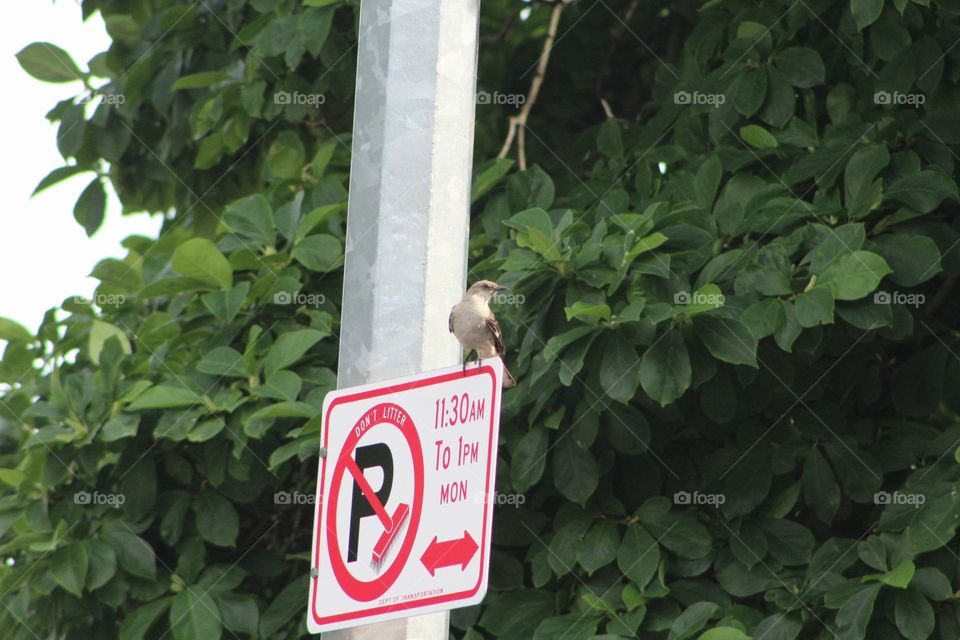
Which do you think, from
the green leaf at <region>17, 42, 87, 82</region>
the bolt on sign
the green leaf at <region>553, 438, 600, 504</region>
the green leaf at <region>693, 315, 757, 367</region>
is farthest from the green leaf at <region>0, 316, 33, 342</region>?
the bolt on sign

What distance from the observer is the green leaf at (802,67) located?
16.6 feet

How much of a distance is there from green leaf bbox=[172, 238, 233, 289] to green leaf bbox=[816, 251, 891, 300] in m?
2.36

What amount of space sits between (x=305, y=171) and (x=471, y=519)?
12.2 feet

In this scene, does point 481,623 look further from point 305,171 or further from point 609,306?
point 305,171

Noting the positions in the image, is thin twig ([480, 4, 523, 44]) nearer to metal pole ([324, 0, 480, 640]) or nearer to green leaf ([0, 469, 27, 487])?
green leaf ([0, 469, 27, 487])

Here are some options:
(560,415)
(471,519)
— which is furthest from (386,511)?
(560,415)

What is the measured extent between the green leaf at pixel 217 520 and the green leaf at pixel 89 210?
2.02 metres

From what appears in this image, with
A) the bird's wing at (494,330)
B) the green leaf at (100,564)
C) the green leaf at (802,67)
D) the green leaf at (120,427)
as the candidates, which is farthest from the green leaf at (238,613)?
the green leaf at (802,67)

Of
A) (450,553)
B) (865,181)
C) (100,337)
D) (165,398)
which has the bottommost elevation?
(450,553)

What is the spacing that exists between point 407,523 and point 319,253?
272cm

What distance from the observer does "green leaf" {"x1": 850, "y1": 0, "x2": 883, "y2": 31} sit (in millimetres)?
4512

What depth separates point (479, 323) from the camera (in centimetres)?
368

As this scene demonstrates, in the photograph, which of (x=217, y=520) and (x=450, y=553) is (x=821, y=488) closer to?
(x=217, y=520)

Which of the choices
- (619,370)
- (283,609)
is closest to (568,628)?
(619,370)
